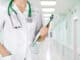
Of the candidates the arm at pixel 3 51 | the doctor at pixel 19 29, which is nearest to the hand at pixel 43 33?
the doctor at pixel 19 29

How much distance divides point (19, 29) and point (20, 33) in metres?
0.02

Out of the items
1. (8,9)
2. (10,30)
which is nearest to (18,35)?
(10,30)

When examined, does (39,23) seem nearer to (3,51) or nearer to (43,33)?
(43,33)

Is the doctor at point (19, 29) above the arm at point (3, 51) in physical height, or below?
above

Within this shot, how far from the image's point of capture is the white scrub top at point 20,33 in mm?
944

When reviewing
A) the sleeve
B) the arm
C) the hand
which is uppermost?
the sleeve

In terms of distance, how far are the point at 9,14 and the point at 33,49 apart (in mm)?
257

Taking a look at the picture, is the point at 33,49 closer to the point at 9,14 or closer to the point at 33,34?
the point at 33,34

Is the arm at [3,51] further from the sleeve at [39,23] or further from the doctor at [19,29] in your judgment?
the sleeve at [39,23]

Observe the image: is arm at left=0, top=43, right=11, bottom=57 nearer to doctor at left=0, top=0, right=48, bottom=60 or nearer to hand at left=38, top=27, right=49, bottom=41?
doctor at left=0, top=0, right=48, bottom=60

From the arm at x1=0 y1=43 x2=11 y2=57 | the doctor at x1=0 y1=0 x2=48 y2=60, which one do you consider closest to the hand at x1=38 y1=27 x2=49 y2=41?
the doctor at x1=0 y1=0 x2=48 y2=60

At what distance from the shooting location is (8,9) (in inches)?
37.3

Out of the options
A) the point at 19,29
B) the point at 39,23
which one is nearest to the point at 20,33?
the point at 19,29

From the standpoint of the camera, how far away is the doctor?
3.09ft
